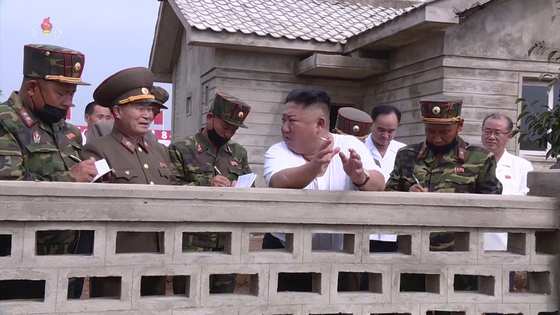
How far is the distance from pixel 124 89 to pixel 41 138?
0.65 metres

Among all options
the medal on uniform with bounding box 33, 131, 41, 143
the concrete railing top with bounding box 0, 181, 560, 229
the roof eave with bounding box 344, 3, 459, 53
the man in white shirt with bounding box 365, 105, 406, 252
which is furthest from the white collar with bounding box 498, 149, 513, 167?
the roof eave with bounding box 344, 3, 459, 53

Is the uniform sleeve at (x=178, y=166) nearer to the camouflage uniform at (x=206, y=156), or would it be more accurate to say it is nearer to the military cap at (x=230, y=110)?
the camouflage uniform at (x=206, y=156)

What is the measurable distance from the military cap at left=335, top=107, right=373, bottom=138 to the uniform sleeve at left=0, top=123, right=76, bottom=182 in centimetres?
297

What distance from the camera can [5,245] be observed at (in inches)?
122

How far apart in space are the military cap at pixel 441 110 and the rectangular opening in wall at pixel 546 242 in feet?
2.77

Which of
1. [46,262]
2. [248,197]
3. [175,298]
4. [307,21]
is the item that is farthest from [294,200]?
[307,21]

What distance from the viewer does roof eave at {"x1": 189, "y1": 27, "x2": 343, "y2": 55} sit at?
10.7 metres

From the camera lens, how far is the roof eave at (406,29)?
29.5ft

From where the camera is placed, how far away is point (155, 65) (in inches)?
707

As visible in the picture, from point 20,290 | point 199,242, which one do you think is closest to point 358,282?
point 199,242

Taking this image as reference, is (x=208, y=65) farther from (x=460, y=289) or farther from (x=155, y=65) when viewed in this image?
(x=460, y=289)

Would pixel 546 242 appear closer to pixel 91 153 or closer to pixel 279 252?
pixel 279 252

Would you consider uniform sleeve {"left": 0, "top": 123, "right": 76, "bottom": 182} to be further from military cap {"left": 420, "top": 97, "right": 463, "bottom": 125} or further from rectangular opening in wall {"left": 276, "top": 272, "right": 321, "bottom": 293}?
military cap {"left": 420, "top": 97, "right": 463, "bottom": 125}

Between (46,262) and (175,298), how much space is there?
62 centimetres
